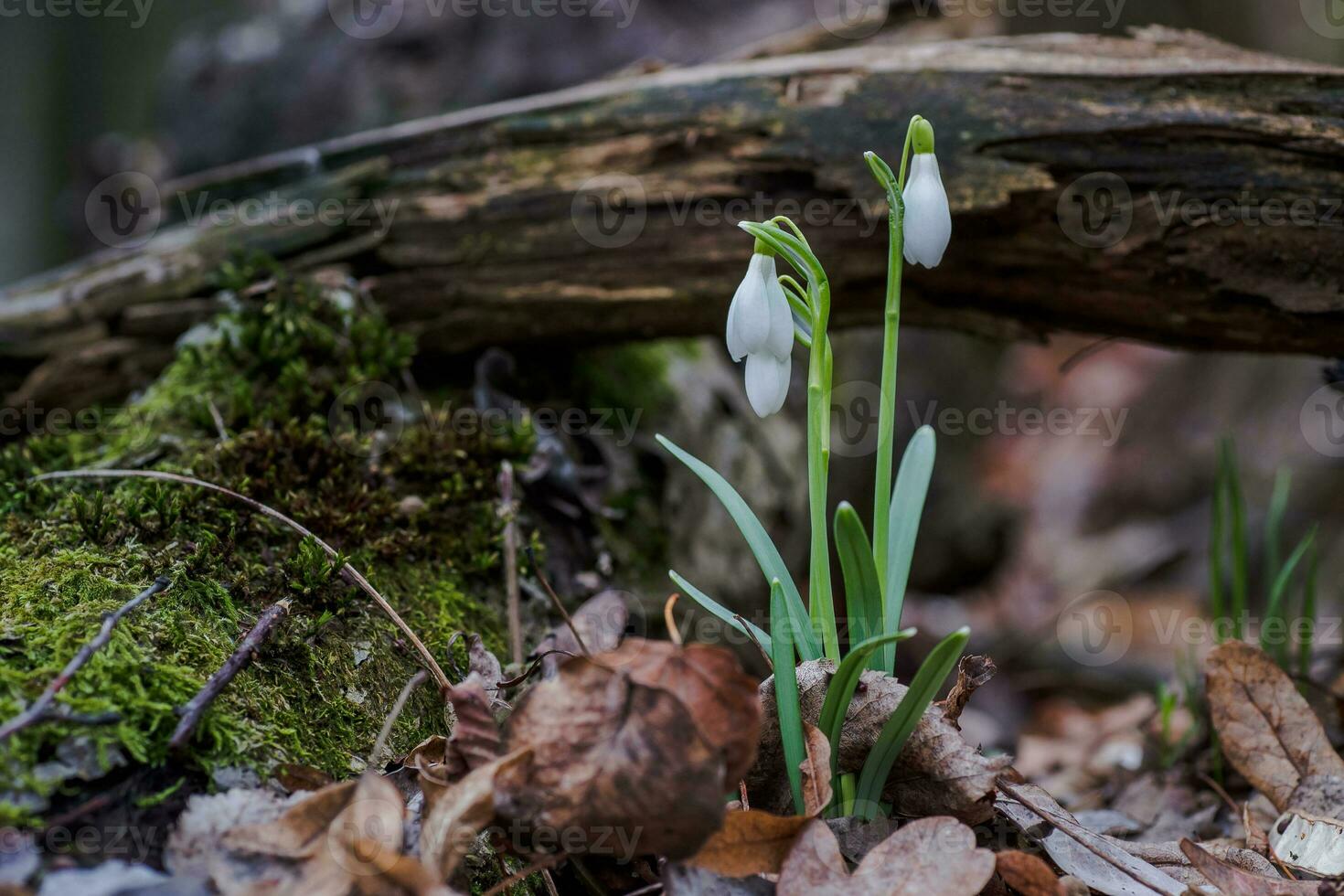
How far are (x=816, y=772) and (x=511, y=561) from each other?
877 mm

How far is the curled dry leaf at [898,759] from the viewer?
1325 mm

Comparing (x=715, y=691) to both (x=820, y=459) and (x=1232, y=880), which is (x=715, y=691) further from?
(x=1232, y=880)

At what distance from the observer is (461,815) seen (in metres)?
1.07

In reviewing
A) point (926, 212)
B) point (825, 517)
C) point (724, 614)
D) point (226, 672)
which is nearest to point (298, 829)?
point (226, 672)

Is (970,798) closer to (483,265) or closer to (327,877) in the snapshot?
(327,877)

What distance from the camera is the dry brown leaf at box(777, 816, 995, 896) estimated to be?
1.13 metres

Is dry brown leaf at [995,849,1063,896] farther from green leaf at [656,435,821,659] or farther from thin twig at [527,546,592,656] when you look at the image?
thin twig at [527,546,592,656]

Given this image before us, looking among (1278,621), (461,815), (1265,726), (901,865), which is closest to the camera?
(461,815)

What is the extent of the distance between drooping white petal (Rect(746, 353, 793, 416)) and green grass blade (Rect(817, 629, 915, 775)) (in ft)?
1.26

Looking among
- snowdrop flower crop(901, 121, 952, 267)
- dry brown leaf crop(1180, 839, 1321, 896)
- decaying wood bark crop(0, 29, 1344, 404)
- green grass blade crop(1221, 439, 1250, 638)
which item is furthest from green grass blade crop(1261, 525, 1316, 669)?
snowdrop flower crop(901, 121, 952, 267)

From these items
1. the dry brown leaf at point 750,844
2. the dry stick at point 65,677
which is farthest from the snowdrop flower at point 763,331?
the dry stick at point 65,677

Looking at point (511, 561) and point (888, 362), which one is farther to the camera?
point (511, 561)

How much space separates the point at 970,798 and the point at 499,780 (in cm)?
70

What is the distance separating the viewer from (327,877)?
1.01 metres
